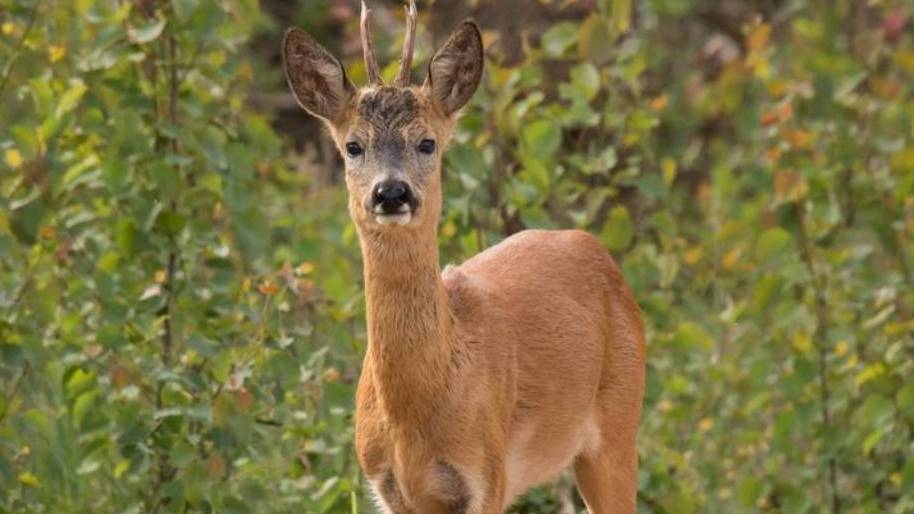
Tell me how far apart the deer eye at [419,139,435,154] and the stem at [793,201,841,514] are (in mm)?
2753

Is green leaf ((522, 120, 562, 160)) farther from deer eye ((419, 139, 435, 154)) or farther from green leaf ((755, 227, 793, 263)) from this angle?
deer eye ((419, 139, 435, 154))

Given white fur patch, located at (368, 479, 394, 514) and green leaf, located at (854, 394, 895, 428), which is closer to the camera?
white fur patch, located at (368, 479, 394, 514)

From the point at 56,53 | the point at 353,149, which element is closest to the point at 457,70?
the point at 353,149

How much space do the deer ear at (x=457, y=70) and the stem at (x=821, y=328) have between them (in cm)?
253

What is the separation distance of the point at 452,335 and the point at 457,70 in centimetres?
81

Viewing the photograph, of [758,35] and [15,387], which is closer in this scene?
[15,387]

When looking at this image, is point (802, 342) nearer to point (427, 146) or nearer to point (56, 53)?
point (427, 146)

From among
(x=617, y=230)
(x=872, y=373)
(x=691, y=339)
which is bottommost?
(x=872, y=373)

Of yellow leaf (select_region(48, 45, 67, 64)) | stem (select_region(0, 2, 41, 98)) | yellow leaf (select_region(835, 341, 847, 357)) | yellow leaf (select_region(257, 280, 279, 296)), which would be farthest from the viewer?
yellow leaf (select_region(835, 341, 847, 357))

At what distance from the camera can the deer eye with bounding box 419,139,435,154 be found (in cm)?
696

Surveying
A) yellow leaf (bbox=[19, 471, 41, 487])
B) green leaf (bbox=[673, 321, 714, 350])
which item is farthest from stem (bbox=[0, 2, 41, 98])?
green leaf (bbox=[673, 321, 714, 350])

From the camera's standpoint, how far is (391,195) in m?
6.67

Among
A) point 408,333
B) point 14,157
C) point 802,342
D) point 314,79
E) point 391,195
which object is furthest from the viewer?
point 802,342

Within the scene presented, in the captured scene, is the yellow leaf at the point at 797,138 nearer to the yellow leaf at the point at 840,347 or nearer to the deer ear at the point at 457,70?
the yellow leaf at the point at 840,347
